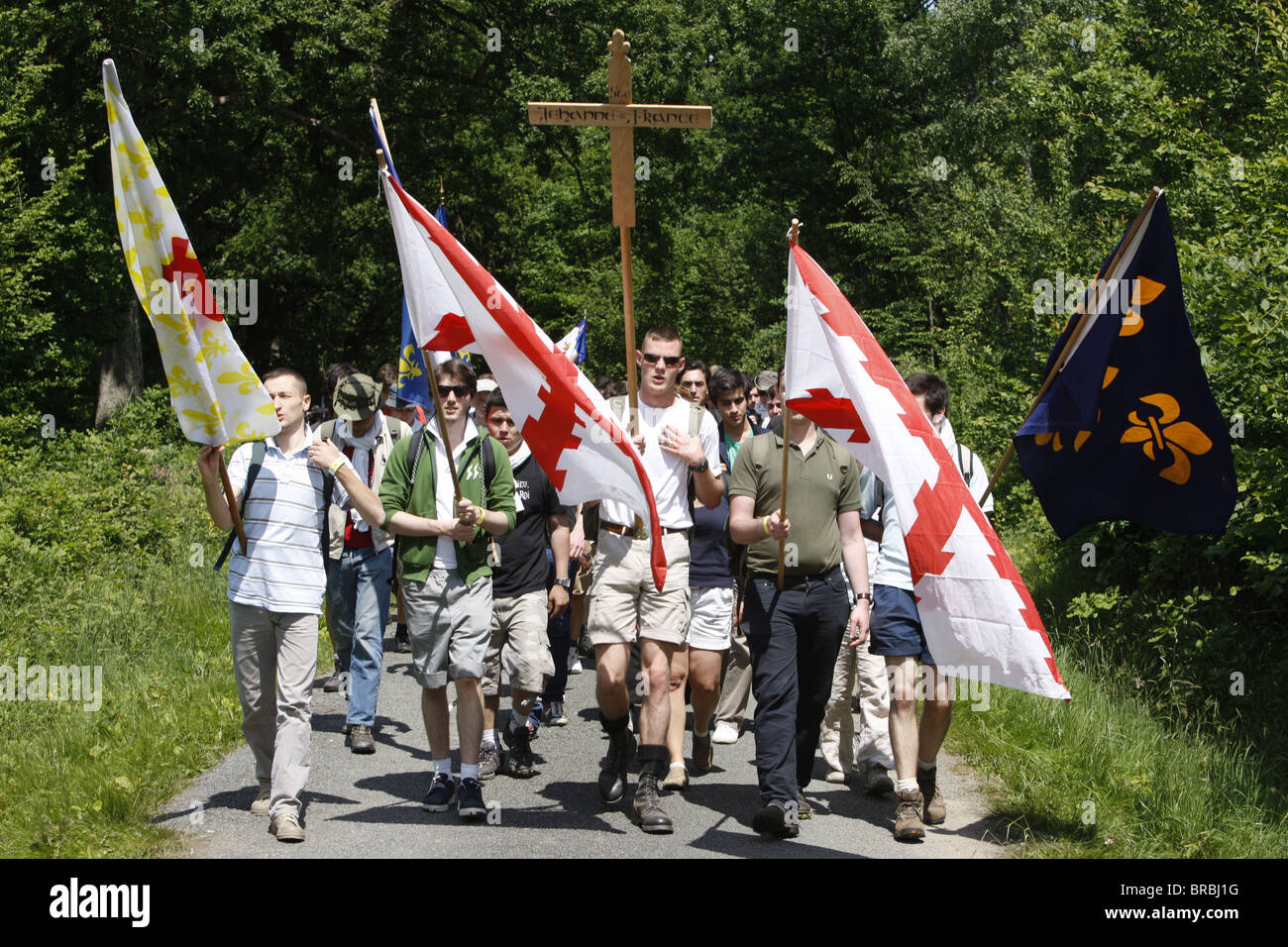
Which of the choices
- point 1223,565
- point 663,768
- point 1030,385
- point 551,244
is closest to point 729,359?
point 551,244

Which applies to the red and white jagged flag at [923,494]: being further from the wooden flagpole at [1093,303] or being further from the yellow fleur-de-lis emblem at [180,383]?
the yellow fleur-de-lis emblem at [180,383]

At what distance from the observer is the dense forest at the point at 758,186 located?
31.7 feet

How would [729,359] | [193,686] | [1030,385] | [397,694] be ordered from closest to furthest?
[193,686]
[397,694]
[1030,385]
[729,359]

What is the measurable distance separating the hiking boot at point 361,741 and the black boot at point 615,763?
1.73 metres

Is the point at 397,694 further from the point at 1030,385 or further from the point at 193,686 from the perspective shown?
the point at 1030,385

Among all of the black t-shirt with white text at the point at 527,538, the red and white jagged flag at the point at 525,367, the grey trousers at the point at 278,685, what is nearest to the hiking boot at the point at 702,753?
the black t-shirt with white text at the point at 527,538

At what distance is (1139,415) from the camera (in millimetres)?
5781

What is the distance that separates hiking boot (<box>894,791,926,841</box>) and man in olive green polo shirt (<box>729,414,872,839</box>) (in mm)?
483

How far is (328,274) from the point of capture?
28.1m

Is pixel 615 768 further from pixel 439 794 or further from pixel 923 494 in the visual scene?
pixel 923 494

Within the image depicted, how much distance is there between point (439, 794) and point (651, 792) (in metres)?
1.08

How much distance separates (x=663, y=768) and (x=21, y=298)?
633 inches

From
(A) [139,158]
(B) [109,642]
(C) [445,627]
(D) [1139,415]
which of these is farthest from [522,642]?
(B) [109,642]

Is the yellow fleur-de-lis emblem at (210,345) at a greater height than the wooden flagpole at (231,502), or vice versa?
the yellow fleur-de-lis emblem at (210,345)
